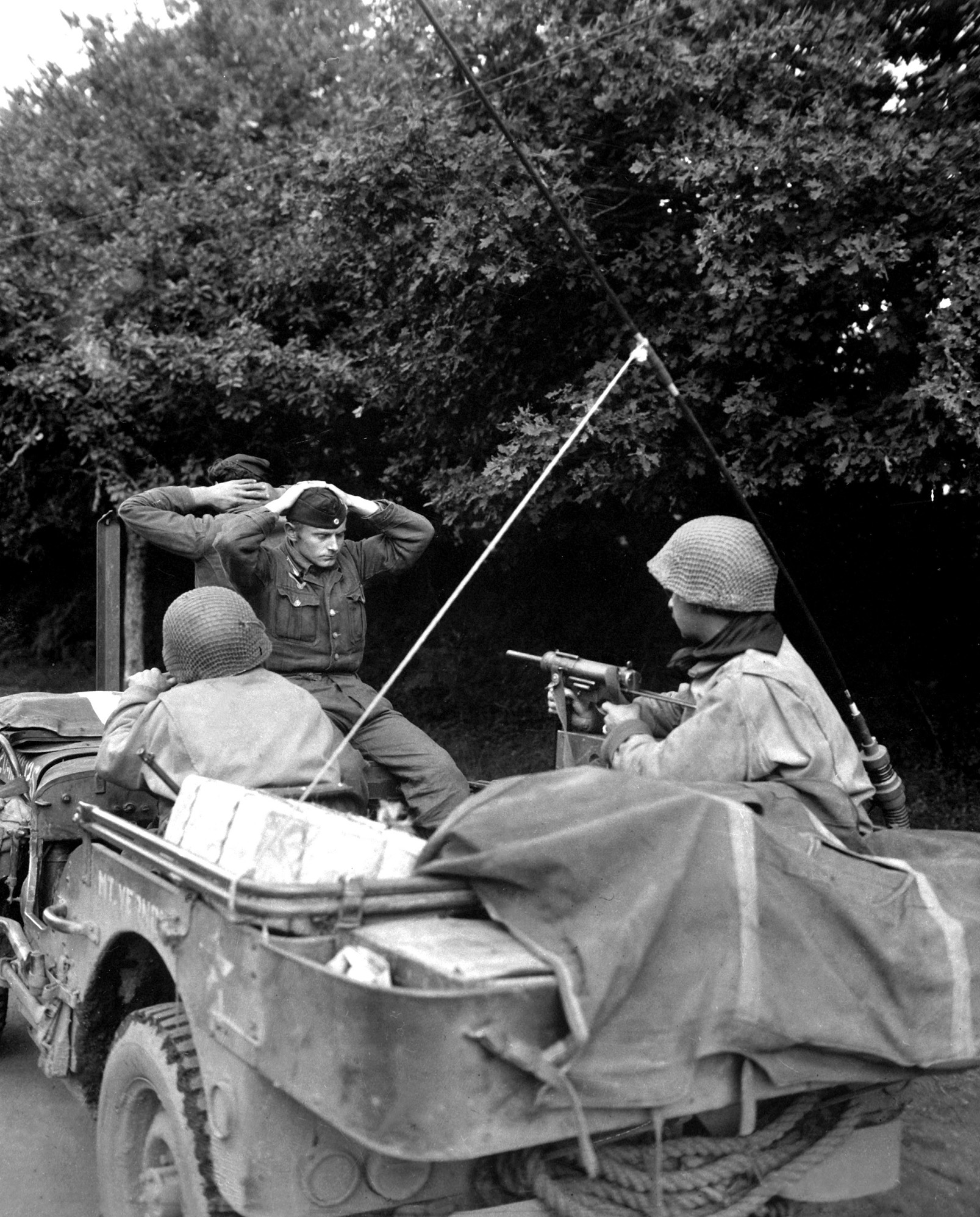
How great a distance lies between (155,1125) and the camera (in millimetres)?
2980

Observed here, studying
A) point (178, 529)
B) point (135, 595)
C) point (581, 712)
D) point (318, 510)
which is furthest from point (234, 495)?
point (135, 595)

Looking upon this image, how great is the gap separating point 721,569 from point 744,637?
7.7 inches

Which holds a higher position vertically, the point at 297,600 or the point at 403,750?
the point at 297,600

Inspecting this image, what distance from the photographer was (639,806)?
252 cm

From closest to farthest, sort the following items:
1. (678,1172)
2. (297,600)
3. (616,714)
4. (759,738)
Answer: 1. (678,1172)
2. (759,738)
3. (616,714)
4. (297,600)

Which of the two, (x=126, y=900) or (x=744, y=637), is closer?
(x=126, y=900)

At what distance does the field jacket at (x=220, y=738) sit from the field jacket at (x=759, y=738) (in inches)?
42.0

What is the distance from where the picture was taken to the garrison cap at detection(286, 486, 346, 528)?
5.20m

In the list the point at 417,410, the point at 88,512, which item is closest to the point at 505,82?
the point at 417,410

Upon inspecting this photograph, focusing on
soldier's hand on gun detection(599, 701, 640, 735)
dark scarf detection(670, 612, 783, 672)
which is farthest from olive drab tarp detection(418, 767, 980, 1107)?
soldier's hand on gun detection(599, 701, 640, 735)

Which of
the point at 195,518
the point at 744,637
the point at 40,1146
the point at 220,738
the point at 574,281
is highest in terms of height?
the point at 574,281

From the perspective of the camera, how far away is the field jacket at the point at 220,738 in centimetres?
370

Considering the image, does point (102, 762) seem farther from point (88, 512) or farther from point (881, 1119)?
point (88, 512)

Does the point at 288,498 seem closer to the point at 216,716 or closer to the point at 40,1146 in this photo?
the point at 216,716
